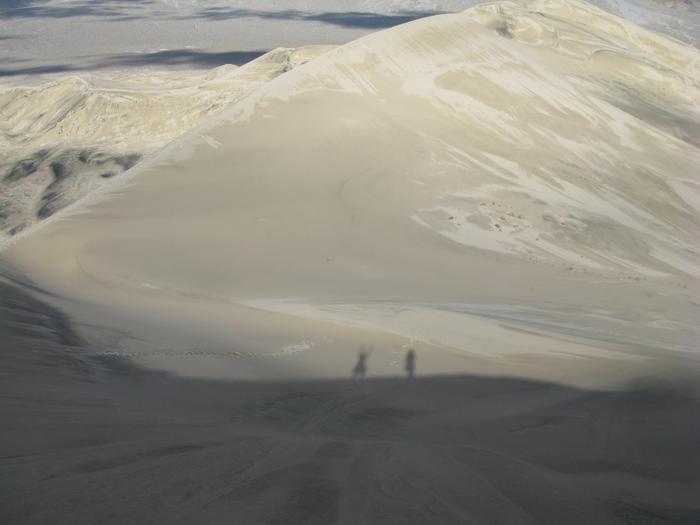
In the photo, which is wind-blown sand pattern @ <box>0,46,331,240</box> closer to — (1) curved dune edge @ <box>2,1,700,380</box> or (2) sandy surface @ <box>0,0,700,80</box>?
(1) curved dune edge @ <box>2,1,700,380</box>

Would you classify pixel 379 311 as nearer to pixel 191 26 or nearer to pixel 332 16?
pixel 191 26

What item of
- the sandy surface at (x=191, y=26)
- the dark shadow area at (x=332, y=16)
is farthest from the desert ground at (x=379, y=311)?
the dark shadow area at (x=332, y=16)

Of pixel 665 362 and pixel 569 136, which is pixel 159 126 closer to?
pixel 569 136

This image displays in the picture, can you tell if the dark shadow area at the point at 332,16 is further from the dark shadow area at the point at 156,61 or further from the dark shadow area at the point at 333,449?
the dark shadow area at the point at 333,449

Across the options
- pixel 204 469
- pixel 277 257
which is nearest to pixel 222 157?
pixel 277 257

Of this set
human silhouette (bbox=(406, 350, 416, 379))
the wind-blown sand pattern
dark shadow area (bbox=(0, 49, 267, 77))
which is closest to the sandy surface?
dark shadow area (bbox=(0, 49, 267, 77))

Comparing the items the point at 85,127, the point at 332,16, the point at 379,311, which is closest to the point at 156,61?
the point at 85,127
